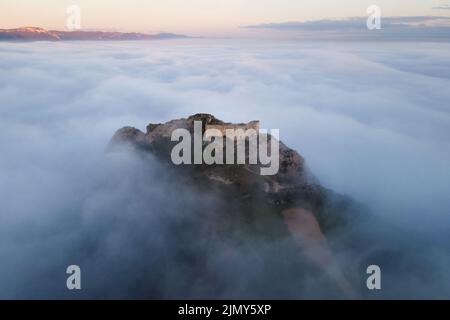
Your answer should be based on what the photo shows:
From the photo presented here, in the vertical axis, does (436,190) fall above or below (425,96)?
below

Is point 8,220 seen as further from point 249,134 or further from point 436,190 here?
point 436,190

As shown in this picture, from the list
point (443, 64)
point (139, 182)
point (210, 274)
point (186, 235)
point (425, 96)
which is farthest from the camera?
point (443, 64)

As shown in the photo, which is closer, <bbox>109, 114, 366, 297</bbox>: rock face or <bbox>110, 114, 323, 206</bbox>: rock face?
<bbox>109, 114, 366, 297</bbox>: rock face

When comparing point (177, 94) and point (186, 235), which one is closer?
point (186, 235)

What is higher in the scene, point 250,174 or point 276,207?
→ point 250,174

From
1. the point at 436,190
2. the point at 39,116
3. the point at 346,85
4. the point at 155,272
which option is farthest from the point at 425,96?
the point at 155,272

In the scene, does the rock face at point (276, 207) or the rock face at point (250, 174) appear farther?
the rock face at point (250, 174)

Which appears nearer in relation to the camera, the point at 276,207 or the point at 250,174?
the point at 276,207

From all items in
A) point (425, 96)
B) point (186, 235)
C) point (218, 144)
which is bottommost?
point (186, 235)
